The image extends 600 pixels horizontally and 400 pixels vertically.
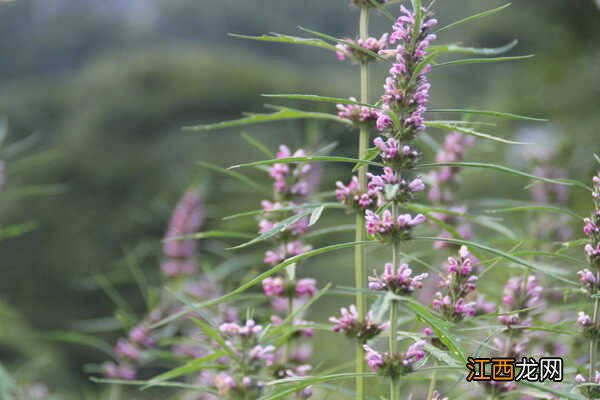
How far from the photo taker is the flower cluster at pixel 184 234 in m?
1.81

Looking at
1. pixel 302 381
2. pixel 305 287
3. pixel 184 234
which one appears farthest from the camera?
pixel 184 234

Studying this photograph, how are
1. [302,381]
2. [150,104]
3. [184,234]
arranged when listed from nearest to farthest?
1. [302,381]
2. [184,234]
3. [150,104]

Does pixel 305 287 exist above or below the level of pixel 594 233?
below

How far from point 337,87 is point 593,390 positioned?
15.6ft

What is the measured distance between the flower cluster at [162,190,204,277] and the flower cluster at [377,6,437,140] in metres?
1.05

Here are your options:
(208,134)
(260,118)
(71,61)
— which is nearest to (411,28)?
(260,118)

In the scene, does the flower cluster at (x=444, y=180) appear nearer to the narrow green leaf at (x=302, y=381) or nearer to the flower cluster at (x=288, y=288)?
the flower cluster at (x=288, y=288)

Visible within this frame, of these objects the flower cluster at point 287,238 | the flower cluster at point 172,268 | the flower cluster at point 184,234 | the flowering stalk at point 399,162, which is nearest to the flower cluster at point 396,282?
the flowering stalk at point 399,162

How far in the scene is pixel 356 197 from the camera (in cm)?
92

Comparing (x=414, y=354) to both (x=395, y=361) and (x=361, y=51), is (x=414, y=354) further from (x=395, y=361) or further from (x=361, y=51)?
(x=361, y=51)

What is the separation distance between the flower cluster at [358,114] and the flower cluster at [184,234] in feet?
2.92

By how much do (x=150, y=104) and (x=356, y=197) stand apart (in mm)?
4374

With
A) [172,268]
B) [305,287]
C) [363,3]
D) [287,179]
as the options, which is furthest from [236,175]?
[172,268]

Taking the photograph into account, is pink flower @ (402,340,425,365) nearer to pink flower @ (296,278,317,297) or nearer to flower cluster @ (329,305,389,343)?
flower cluster @ (329,305,389,343)
